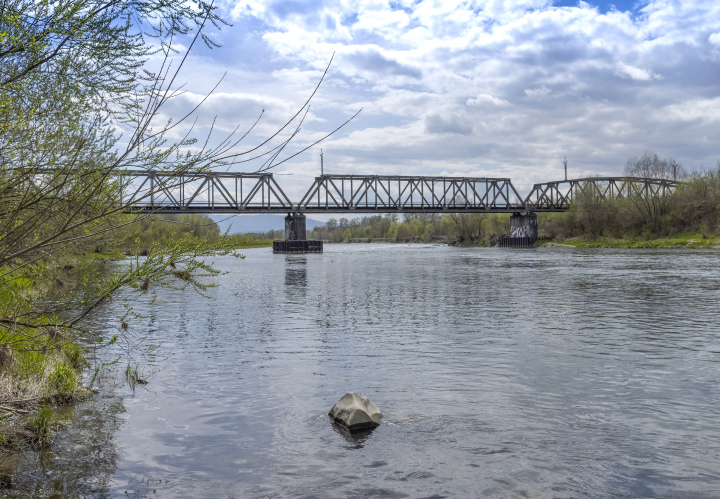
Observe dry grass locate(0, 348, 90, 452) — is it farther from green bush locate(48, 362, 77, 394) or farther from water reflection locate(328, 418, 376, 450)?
water reflection locate(328, 418, 376, 450)

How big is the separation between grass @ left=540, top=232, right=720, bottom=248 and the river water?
7483cm

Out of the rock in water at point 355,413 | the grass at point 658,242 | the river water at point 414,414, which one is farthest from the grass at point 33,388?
the grass at point 658,242

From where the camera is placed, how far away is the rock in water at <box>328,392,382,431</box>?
10.7m

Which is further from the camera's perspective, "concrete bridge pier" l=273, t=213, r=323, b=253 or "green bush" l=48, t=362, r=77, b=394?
"concrete bridge pier" l=273, t=213, r=323, b=253

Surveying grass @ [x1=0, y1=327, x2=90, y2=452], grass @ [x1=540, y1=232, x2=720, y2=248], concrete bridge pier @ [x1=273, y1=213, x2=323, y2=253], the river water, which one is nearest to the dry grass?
grass @ [x1=0, y1=327, x2=90, y2=452]

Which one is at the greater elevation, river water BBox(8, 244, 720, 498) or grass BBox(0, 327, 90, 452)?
grass BBox(0, 327, 90, 452)

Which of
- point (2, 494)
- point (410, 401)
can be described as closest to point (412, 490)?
point (410, 401)

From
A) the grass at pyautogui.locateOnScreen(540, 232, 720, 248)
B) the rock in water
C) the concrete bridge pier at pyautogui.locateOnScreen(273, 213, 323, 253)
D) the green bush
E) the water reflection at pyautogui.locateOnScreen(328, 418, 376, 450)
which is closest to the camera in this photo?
the water reflection at pyautogui.locateOnScreen(328, 418, 376, 450)

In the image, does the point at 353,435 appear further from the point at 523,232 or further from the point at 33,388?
the point at 523,232

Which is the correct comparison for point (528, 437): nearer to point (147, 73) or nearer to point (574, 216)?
point (147, 73)

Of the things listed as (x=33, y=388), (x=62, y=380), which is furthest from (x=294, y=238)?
(x=33, y=388)

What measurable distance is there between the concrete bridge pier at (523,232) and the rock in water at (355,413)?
5241 inches

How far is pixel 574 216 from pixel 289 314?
359 ft

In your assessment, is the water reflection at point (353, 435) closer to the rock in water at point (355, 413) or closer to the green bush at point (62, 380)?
the rock in water at point (355, 413)
